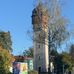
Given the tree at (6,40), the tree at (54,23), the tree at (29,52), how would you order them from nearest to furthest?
the tree at (54,23) → the tree at (6,40) → the tree at (29,52)

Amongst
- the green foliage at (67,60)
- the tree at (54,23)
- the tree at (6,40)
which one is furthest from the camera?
the tree at (6,40)

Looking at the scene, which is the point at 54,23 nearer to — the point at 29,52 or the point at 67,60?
the point at 67,60

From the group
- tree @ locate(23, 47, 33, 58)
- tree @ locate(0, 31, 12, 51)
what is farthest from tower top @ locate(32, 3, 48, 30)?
tree @ locate(23, 47, 33, 58)

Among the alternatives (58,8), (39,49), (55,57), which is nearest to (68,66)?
(55,57)

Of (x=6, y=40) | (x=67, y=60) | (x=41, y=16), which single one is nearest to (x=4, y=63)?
(x=41, y=16)

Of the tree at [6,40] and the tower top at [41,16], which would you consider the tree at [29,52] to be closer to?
the tree at [6,40]

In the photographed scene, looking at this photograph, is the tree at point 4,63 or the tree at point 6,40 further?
the tree at point 6,40

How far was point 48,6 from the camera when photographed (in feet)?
171

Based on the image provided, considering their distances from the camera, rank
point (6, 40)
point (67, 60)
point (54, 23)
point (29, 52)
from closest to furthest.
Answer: point (54, 23) → point (67, 60) → point (6, 40) → point (29, 52)

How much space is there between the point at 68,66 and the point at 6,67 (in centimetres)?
3389

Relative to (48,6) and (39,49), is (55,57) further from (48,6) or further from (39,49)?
(48,6)

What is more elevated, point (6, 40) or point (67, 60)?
point (6, 40)

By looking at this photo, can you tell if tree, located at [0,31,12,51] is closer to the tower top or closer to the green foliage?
the green foliage

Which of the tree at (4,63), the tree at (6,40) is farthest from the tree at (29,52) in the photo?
the tree at (4,63)
